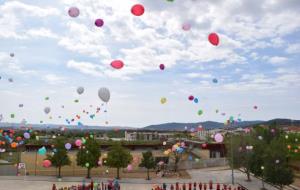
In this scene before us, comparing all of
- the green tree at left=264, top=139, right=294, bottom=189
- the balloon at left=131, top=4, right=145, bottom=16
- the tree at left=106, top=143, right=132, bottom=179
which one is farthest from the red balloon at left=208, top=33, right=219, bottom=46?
the tree at left=106, top=143, right=132, bottom=179

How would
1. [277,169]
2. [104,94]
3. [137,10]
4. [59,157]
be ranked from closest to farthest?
[137,10] → [104,94] → [277,169] → [59,157]

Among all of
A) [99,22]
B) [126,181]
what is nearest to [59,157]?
[126,181]

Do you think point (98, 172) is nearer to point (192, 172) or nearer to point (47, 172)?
point (47, 172)

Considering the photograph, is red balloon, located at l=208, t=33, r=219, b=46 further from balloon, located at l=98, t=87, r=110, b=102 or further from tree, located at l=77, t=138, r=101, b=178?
tree, located at l=77, t=138, r=101, b=178

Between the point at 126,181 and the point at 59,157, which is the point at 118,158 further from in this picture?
the point at 59,157

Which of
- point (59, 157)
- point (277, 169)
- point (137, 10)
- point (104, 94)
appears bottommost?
point (277, 169)

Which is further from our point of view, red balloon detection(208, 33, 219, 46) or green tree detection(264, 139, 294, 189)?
green tree detection(264, 139, 294, 189)

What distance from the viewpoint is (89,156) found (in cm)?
4647

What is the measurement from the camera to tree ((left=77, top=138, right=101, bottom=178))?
1820 inches

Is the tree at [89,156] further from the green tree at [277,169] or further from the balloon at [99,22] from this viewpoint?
the balloon at [99,22]

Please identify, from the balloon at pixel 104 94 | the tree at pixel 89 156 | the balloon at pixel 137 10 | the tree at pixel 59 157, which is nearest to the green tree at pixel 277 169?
the balloon at pixel 104 94

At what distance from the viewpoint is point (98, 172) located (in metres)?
51.4

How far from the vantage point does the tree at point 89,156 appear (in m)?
46.2

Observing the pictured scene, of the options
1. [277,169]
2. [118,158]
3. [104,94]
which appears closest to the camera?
[104,94]
